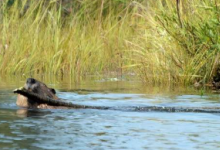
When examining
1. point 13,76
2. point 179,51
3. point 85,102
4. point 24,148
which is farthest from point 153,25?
point 24,148

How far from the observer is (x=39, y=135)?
6.44 metres

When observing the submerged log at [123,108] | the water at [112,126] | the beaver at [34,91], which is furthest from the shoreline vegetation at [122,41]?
the beaver at [34,91]

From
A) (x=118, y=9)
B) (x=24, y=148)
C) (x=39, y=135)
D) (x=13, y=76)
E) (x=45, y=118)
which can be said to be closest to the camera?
(x=24, y=148)

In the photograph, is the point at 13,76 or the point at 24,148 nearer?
the point at 24,148

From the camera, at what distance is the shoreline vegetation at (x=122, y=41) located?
11789 millimetres

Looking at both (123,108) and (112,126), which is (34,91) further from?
(112,126)

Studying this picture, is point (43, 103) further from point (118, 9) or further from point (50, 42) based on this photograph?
point (118, 9)

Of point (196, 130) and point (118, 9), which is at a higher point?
point (118, 9)

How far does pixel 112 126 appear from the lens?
7.08 m

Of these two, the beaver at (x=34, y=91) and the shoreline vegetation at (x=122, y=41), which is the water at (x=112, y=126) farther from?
the shoreline vegetation at (x=122, y=41)

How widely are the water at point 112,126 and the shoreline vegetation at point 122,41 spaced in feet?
5.35

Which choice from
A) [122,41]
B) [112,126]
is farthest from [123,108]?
[122,41]

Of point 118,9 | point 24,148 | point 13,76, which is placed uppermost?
point 118,9

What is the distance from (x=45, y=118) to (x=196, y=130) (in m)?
1.94
